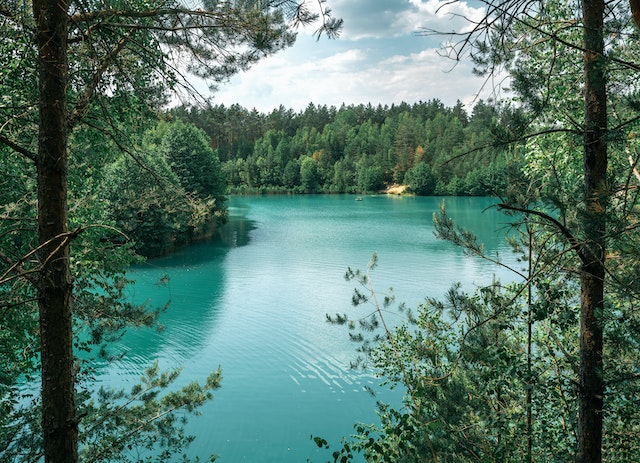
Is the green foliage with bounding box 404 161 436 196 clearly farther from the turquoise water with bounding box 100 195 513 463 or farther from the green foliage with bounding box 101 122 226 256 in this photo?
the green foliage with bounding box 101 122 226 256

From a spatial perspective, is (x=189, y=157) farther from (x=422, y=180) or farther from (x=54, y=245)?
(x=422, y=180)

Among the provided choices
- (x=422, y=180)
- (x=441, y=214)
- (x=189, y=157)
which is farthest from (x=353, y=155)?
(x=441, y=214)

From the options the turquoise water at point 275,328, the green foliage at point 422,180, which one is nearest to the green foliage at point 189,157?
the turquoise water at point 275,328

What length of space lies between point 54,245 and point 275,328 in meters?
11.6

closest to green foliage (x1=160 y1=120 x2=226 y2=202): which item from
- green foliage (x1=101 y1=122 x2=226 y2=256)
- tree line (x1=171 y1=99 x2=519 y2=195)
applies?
green foliage (x1=101 y1=122 x2=226 y2=256)

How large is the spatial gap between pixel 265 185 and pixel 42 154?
7727 centimetres

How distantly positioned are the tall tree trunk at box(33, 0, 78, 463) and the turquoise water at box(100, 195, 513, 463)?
295 cm

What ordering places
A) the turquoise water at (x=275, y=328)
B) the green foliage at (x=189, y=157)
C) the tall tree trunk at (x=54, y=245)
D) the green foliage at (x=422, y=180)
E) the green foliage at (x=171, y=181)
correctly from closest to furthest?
1. the tall tree trunk at (x=54, y=245)
2. the turquoise water at (x=275, y=328)
3. the green foliage at (x=171, y=181)
4. the green foliage at (x=189, y=157)
5. the green foliage at (x=422, y=180)

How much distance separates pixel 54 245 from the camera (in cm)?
265

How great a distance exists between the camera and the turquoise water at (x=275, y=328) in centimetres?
898

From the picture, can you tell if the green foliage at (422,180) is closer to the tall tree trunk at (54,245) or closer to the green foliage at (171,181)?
the green foliage at (171,181)

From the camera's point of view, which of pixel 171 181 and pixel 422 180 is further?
pixel 422 180

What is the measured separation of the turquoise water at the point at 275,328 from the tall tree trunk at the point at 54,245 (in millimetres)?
2948

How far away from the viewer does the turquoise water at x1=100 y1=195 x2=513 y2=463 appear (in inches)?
353
